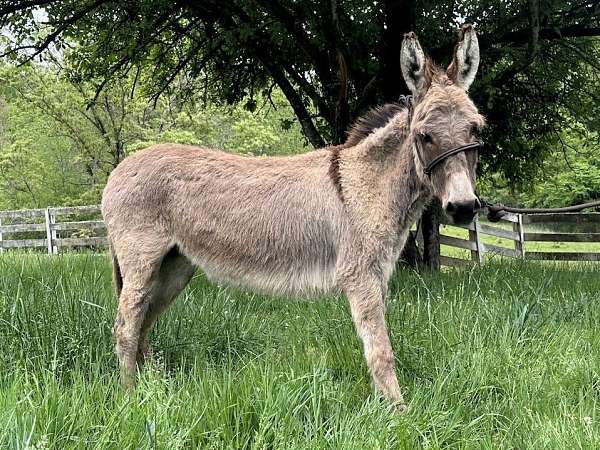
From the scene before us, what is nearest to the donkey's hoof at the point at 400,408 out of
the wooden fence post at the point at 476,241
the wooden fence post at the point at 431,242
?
the wooden fence post at the point at 431,242

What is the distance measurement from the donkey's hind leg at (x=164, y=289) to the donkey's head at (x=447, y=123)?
1754 millimetres

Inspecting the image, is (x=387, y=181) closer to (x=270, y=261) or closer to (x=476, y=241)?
(x=270, y=261)

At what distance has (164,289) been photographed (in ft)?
12.6

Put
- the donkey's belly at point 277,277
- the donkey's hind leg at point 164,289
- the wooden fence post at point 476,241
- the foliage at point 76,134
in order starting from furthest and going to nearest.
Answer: the foliage at point 76,134 < the wooden fence post at point 476,241 < the donkey's hind leg at point 164,289 < the donkey's belly at point 277,277

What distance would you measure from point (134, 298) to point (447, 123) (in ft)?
7.03

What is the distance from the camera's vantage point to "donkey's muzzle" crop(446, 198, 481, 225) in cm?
275

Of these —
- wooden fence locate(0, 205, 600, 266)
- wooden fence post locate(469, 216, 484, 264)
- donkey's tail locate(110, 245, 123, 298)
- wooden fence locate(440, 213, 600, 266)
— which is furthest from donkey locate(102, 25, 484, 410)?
wooden fence post locate(469, 216, 484, 264)

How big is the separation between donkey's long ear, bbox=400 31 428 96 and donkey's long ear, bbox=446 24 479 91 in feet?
0.55

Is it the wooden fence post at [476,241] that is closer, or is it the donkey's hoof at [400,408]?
the donkey's hoof at [400,408]

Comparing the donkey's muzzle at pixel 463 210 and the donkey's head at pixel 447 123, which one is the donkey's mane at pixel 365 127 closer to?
the donkey's head at pixel 447 123

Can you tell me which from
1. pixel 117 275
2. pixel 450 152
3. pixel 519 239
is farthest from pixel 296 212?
pixel 519 239

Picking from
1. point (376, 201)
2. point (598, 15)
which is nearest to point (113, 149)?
point (598, 15)

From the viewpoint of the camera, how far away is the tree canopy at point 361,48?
6.56 meters

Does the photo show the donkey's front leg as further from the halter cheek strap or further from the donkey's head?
the halter cheek strap
